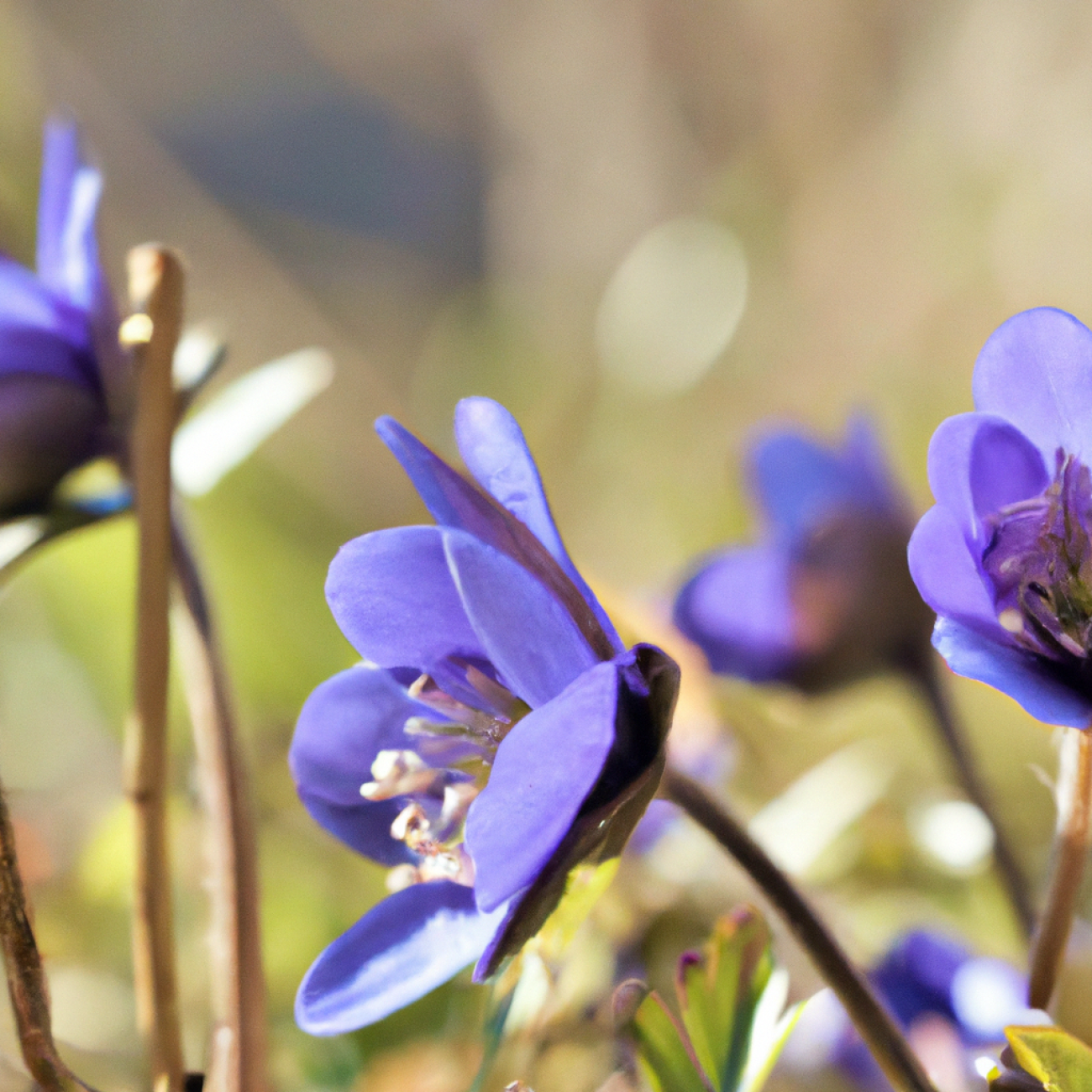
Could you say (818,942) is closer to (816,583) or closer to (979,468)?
(979,468)

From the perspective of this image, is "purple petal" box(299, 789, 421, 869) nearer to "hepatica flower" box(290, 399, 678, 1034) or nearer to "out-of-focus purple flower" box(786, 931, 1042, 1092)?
"hepatica flower" box(290, 399, 678, 1034)

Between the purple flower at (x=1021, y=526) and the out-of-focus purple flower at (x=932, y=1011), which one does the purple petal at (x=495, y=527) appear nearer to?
the purple flower at (x=1021, y=526)

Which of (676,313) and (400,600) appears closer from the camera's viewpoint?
(400,600)

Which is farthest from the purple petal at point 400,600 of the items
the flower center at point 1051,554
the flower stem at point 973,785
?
the flower stem at point 973,785

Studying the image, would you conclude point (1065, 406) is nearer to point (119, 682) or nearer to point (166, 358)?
point (166, 358)

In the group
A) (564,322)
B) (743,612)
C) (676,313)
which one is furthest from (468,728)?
(564,322)

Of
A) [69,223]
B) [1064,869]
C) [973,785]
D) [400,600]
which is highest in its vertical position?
[69,223]

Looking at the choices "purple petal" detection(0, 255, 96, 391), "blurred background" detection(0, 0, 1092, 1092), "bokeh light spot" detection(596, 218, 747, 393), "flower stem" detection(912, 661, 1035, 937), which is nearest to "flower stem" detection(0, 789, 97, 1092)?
"blurred background" detection(0, 0, 1092, 1092)

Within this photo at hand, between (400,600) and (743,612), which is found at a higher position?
(400,600)
